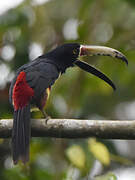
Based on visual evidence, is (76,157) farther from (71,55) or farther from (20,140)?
(71,55)

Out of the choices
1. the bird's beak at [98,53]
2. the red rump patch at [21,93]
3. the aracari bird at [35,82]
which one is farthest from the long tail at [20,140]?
the bird's beak at [98,53]

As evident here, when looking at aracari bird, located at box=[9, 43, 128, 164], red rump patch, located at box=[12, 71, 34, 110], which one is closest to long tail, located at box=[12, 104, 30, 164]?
aracari bird, located at box=[9, 43, 128, 164]

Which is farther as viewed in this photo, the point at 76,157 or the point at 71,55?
the point at 71,55

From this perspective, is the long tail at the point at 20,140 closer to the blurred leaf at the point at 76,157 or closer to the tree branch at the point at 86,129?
the tree branch at the point at 86,129

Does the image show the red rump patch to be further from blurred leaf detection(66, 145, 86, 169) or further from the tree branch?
blurred leaf detection(66, 145, 86, 169)

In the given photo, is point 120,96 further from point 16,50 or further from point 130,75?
point 16,50

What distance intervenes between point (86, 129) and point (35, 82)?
745 mm

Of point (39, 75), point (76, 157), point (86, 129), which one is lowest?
point (76, 157)

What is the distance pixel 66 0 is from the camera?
6.88 m

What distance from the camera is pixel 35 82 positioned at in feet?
12.8

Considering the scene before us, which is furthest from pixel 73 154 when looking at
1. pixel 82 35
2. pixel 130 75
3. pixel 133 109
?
pixel 133 109

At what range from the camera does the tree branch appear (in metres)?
3.33

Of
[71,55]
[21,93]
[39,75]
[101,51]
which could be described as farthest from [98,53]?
[21,93]

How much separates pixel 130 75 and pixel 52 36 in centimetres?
105
